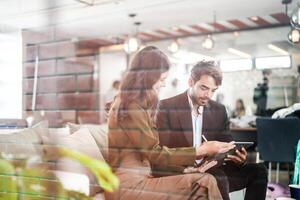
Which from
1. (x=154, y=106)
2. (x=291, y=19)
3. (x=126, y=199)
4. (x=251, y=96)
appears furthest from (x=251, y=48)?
(x=126, y=199)

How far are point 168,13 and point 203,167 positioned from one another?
105 cm

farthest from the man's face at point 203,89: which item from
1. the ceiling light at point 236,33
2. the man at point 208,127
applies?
the ceiling light at point 236,33

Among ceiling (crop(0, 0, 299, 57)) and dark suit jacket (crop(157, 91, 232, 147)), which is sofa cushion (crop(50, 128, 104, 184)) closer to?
dark suit jacket (crop(157, 91, 232, 147))

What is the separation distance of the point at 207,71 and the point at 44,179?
106 cm

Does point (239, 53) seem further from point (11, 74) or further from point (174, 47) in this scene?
point (11, 74)

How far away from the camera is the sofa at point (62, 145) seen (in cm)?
162

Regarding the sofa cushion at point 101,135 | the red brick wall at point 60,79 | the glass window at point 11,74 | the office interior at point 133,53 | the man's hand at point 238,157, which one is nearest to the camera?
the man's hand at point 238,157

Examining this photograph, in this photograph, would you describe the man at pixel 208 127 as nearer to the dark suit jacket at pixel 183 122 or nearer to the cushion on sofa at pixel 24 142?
the dark suit jacket at pixel 183 122

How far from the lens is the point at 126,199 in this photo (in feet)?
5.07

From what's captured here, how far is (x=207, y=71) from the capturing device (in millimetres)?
1394

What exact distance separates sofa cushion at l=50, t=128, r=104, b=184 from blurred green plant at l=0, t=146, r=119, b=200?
21mm

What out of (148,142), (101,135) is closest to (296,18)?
(148,142)

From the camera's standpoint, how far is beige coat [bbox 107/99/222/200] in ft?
4.63

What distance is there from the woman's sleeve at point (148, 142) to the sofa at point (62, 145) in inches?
6.6
